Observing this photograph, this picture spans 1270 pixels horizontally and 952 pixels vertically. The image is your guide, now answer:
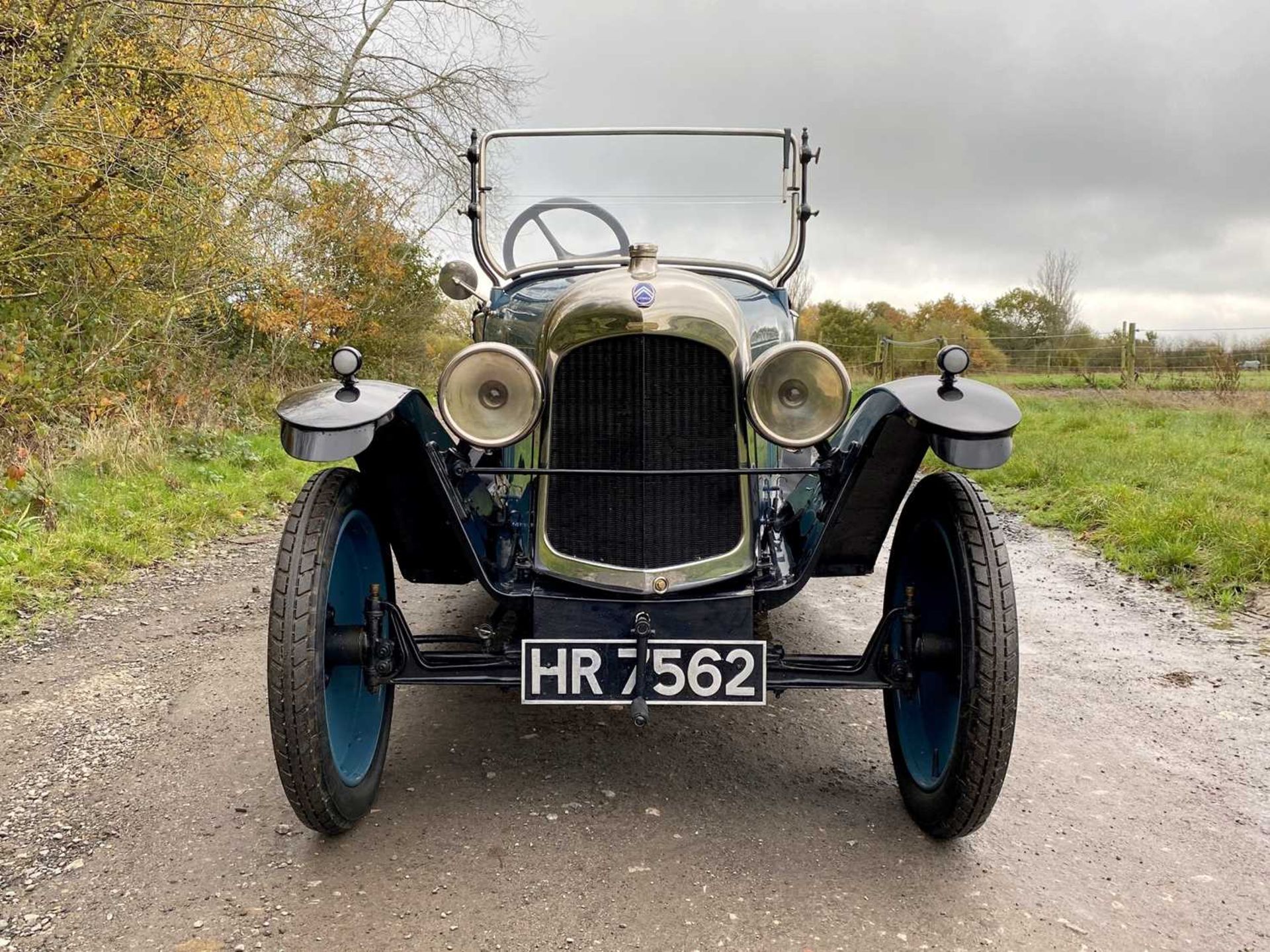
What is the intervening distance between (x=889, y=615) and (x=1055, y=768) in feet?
2.97

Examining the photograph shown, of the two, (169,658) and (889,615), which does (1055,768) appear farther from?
(169,658)

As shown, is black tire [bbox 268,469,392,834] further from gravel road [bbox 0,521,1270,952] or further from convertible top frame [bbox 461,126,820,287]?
convertible top frame [bbox 461,126,820,287]

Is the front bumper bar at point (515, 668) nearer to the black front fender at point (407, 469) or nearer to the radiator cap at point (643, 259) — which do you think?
the black front fender at point (407, 469)

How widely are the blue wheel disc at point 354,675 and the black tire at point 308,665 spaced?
0.21 ft

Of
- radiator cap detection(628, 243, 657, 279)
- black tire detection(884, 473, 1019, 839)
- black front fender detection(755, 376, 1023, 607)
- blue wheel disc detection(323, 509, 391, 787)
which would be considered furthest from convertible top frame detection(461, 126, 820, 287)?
blue wheel disc detection(323, 509, 391, 787)

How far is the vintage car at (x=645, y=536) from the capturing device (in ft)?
7.06

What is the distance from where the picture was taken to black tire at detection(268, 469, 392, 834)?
2.07m

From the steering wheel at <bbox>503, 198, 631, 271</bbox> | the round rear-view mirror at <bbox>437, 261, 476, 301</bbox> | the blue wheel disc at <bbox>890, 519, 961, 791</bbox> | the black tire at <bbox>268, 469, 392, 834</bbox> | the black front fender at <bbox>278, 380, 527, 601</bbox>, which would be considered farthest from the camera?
the steering wheel at <bbox>503, 198, 631, 271</bbox>

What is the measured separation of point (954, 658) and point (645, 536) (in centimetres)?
87

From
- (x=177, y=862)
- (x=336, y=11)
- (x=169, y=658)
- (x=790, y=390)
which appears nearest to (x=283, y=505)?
(x=169, y=658)

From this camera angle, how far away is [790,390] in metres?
2.40

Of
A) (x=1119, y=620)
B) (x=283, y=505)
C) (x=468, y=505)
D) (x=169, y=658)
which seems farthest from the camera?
(x=283, y=505)

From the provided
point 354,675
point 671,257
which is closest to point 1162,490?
point 671,257

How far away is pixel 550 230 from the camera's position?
401 centimetres
